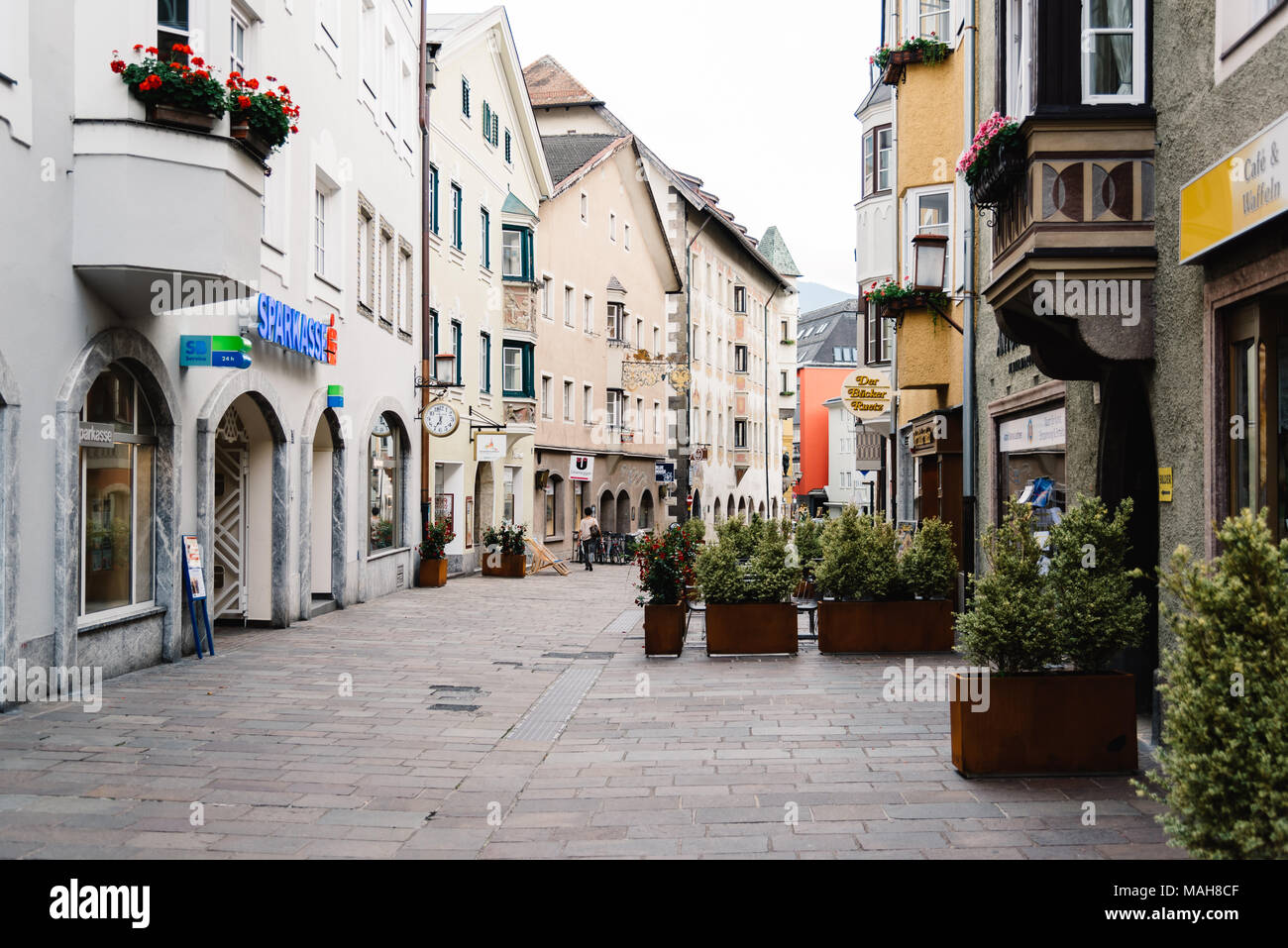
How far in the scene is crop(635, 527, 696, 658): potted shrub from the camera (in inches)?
497

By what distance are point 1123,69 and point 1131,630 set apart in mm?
4206

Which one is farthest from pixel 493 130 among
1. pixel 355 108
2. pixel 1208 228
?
pixel 1208 228

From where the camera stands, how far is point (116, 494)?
1122 centimetres

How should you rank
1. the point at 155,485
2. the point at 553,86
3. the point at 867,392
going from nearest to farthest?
1. the point at 155,485
2. the point at 867,392
3. the point at 553,86

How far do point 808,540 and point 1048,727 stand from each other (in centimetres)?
993

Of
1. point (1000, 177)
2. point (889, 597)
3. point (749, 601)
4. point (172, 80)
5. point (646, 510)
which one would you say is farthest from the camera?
point (646, 510)

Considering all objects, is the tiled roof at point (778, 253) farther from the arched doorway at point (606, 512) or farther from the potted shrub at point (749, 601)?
the potted shrub at point (749, 601)

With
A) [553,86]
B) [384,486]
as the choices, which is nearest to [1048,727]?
[384,486]

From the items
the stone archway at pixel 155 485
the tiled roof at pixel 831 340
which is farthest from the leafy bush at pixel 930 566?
the tiled roof at pixel 831 340

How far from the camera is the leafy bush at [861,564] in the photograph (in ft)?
40.2

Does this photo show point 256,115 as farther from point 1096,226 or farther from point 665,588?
point 1096,226

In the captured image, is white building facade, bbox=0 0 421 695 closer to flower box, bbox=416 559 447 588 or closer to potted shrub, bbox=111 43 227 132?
potted shrub, bbox=111 43 227 132

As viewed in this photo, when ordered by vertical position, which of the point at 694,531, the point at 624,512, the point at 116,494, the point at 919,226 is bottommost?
the point at 624,512
